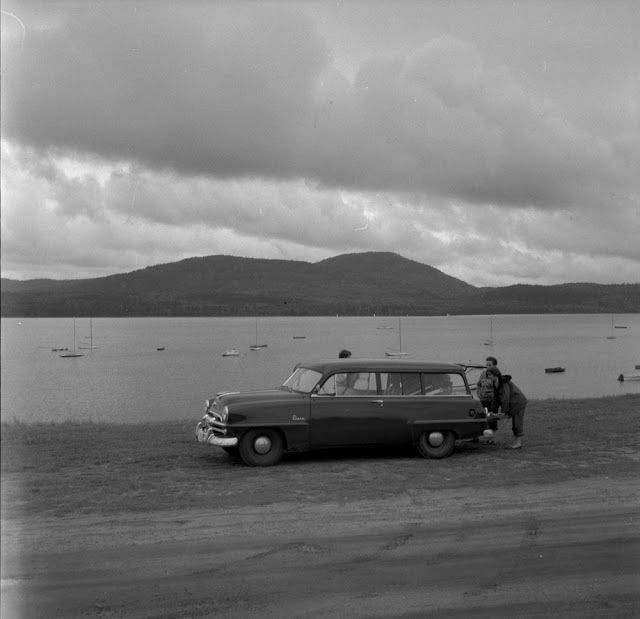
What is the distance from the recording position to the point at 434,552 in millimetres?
7148

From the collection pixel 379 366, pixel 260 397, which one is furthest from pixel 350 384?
pixel 260 397

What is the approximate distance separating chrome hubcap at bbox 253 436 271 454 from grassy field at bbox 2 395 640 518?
0.37 m

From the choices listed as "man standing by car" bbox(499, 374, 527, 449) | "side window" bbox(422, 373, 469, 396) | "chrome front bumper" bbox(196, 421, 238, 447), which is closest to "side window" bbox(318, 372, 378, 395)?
"side window" bbox(422, 373, 469, 396)

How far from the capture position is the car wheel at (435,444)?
487 inches

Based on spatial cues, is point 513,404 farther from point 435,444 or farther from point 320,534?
point 320,534

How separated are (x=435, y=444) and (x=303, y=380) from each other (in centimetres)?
249

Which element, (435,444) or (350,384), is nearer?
(350,384)

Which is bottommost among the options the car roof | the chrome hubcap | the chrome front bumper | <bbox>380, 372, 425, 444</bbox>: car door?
the chrome hubcap

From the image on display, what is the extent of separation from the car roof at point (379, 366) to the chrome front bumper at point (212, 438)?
1.90 metres

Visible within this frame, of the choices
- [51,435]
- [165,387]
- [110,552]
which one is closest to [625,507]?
[110,552]

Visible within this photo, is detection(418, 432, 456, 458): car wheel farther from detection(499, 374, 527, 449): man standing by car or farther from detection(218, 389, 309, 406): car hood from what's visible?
detection(218, 389, 309, 406): car hood

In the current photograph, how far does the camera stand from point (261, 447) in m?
11.6

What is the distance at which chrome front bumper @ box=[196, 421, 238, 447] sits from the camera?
1141cm

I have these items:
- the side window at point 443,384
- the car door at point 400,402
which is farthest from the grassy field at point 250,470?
the side window at point 443,384
